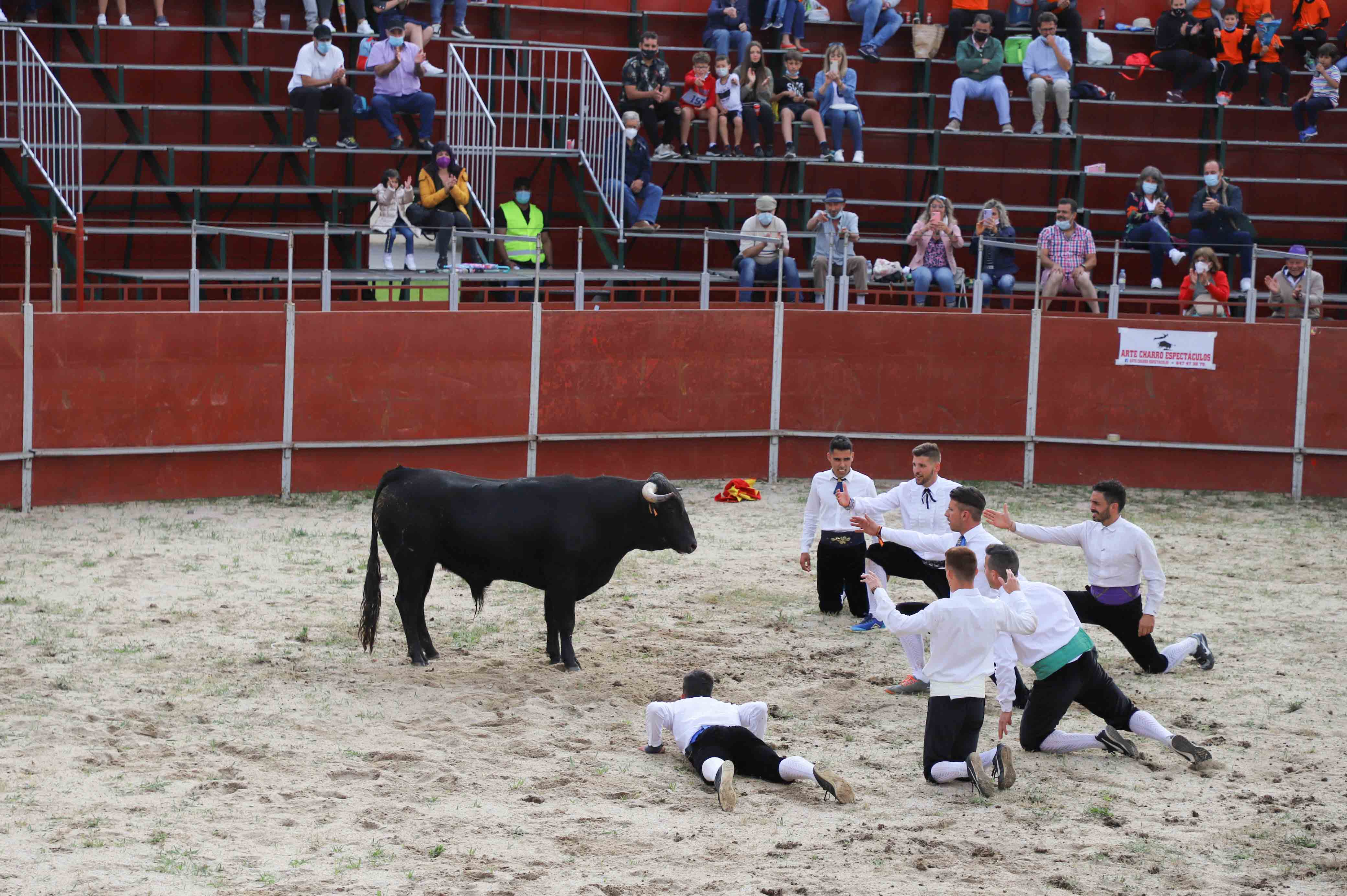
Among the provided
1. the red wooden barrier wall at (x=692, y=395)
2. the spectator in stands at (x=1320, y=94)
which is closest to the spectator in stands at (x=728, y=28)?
the red wooden barrier wall at (x=692, y=395)

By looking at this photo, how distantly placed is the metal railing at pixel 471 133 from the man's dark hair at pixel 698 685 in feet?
40.8

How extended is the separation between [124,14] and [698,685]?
14.6 meters

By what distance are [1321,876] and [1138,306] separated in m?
14.2

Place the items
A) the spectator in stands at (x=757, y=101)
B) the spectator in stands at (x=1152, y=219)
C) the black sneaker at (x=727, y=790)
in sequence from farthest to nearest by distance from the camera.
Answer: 1. the spectator in stands at (x=757, y=101)
2. the spectator in stands at (x=1152, y=219)
3. the black sneaker at (x=727, y=790)

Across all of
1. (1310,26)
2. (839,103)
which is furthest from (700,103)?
(1310,26)

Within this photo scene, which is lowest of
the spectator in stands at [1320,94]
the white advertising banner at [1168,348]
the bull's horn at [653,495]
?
the bull's horn at [653,495]

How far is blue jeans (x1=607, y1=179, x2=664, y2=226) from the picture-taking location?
2058 centimetres

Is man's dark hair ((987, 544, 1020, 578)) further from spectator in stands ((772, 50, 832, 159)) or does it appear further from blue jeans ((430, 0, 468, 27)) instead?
blue jeans ((430, 0, 468, 27))

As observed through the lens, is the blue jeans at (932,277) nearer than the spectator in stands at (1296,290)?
No

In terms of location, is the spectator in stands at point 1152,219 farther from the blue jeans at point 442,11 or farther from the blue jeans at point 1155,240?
the blue jeans at point 442,11


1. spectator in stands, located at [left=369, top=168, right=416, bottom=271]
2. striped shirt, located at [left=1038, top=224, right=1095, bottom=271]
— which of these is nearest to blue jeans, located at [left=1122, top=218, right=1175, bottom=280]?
striped shirt, located at [left=1038, top=224, right=1095, bottom=271]

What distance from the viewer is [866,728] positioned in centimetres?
915

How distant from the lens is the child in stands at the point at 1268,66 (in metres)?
23.2

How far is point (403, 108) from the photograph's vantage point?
20031 millimetres
